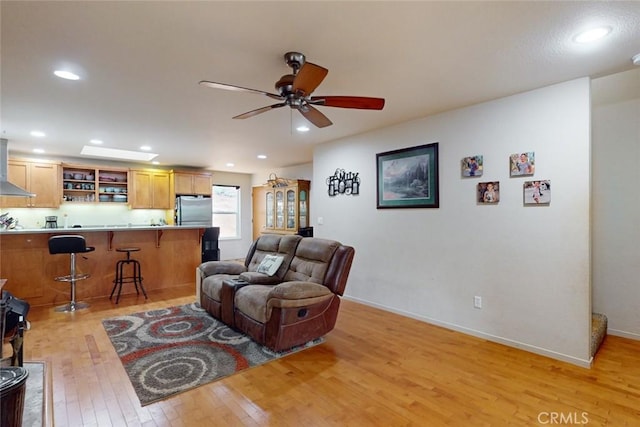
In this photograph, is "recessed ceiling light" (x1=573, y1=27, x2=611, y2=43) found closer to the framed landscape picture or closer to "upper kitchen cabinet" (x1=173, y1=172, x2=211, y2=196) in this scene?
the framed landscape picture

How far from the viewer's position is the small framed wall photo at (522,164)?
293 cm

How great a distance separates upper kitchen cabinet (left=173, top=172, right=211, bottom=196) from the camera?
716 cm

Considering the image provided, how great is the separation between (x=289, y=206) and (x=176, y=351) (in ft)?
14.1

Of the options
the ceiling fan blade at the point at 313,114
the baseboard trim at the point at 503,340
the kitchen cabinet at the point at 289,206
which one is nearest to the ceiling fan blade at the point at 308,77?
the ceiling fan blade at the point at 313,114

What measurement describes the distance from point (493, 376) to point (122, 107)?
171 inches

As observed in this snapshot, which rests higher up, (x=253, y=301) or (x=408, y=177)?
(x=408, y=177)

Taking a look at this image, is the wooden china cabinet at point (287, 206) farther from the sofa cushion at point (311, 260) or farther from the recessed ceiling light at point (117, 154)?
the sofa cushion at point (311, 260)

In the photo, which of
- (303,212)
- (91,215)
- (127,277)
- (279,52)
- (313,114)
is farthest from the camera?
(303,212)

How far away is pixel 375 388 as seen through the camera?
233cm

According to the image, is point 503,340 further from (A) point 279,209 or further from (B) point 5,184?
(B) point 5,184

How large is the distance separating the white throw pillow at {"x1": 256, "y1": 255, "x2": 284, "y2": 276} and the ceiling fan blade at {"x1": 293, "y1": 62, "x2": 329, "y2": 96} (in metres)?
2.11

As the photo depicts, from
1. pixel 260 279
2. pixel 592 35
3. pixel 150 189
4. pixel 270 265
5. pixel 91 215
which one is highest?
pixel 592 35

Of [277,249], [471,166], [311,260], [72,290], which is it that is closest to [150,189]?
[72,290]

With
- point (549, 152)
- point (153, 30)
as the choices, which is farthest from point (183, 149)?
point (549, 152)
